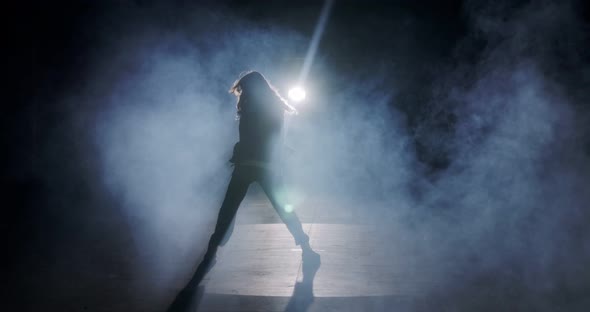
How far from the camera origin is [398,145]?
11.8 metres

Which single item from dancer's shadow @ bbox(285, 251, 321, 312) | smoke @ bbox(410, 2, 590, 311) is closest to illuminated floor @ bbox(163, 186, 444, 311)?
dancer's shadow @ bbox(285, 251, 321, 312)

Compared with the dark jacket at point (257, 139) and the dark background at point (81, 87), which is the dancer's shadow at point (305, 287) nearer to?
the dark jacket at point (257, 139)

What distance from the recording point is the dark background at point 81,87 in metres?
4.73

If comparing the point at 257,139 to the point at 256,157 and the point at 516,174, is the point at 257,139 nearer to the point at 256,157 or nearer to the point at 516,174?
the point at 256,157

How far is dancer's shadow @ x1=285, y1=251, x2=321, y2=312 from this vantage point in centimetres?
267

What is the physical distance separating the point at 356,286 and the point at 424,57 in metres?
9.97

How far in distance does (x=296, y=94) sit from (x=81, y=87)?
23.3ft

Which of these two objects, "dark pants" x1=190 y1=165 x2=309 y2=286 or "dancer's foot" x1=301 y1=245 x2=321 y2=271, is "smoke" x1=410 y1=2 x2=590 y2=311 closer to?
"dancer's foot" x1=301 y1=245 x2=321 y2=271

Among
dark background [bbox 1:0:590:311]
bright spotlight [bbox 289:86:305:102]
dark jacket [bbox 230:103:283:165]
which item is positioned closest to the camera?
dark jacket [bbox 230:103:283:165]

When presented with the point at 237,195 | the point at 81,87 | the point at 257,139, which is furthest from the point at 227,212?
the point at 81,87

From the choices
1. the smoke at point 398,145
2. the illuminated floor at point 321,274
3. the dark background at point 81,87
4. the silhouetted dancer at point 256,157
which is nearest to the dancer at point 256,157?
the silhouetted dancer at point 256,157

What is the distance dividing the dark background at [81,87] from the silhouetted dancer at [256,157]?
1.18 meters

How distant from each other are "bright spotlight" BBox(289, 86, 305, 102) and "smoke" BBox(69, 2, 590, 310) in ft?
1.35

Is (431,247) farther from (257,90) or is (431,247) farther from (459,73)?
(459,73)
